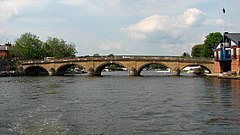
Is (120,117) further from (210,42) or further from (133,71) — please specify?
(210,42)

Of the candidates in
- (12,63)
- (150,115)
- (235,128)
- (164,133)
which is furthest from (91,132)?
(12,63)

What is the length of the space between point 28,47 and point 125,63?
142 feet

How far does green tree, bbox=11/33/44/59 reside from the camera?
114 m

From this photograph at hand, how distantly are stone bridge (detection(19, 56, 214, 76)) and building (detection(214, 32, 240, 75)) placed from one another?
2.60m

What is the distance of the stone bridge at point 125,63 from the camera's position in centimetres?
8044

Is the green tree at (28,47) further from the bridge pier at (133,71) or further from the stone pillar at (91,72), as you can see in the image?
the bridge pier at (133,71)

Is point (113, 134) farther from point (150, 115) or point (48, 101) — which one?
point (48, 101)

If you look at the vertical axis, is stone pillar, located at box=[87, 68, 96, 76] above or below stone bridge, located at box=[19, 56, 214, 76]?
below

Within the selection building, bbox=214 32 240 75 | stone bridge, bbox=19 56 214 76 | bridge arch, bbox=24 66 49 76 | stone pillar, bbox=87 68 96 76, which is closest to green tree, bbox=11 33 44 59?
bridge arch, bbox=24 66 49 76

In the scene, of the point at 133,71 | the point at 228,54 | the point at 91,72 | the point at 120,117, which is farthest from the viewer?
the point at 91,72

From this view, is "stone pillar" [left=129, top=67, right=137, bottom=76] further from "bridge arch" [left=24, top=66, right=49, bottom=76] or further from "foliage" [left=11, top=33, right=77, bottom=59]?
"foliage" [left=11, top=33, right=77, bottom=59]

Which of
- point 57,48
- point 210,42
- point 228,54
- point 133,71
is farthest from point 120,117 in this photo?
point 57,48

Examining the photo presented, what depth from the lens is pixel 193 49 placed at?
13550cm

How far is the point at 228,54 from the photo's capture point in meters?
71.1
